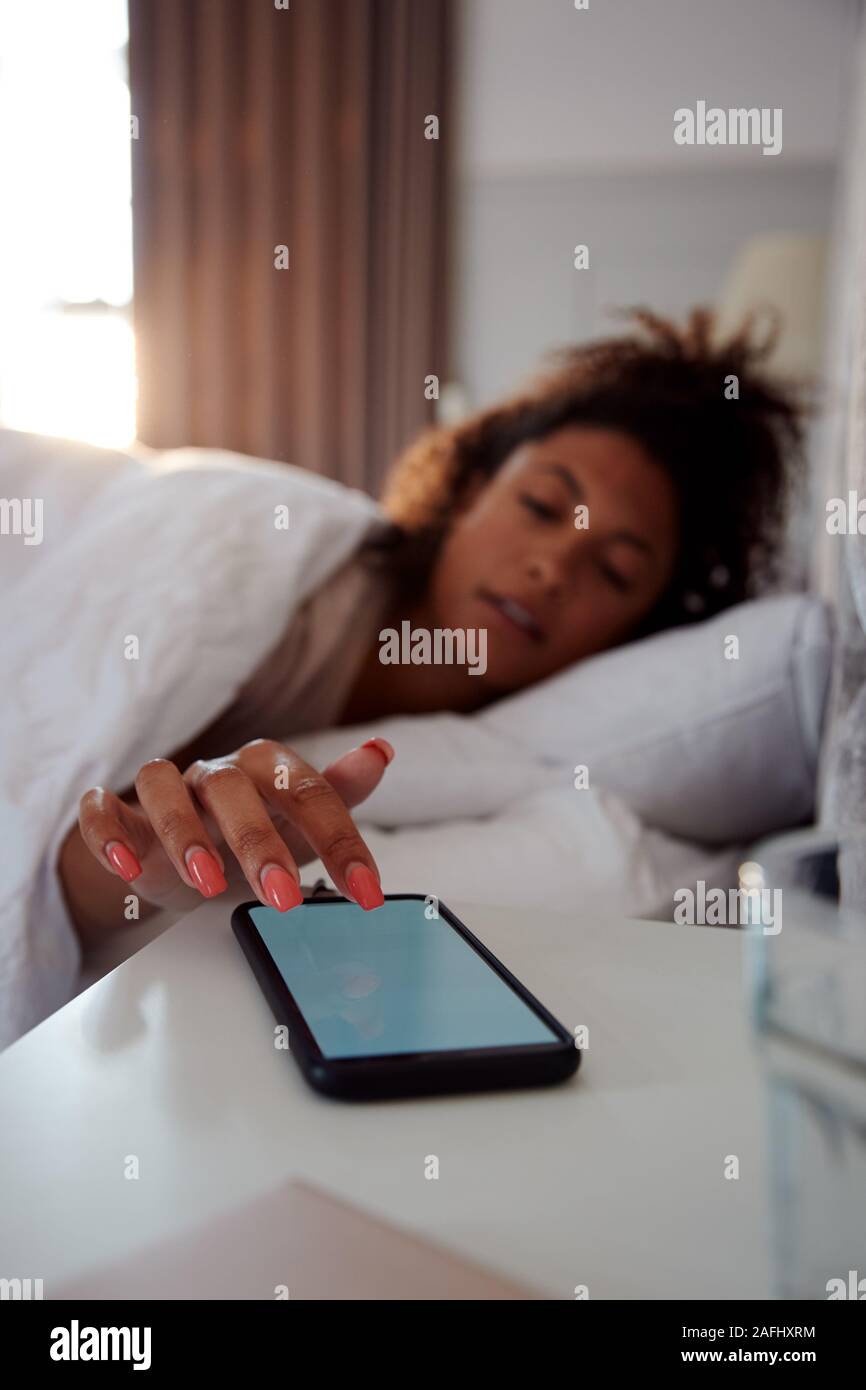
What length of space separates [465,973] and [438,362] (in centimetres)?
254

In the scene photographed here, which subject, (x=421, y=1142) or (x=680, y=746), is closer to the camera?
(x=421, y=1142)

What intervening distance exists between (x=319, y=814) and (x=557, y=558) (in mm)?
686

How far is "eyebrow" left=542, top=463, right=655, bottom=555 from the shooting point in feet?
3.74

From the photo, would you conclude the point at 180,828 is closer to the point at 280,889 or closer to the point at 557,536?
the point at 280,889

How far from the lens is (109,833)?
0.49 meters

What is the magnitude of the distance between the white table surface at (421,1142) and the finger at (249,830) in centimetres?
4

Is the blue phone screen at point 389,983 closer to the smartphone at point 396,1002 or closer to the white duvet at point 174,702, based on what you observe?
the smartphone at point 396,1002

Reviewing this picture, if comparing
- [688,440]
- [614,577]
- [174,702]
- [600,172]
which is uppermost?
[600,172]

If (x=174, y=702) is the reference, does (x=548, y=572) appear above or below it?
above

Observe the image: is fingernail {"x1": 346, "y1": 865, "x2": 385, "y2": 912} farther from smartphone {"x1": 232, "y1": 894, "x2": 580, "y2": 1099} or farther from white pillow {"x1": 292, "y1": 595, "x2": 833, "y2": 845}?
white pillow {"x1": 292, "y1": 595, "x2": 833, "y2": 845}

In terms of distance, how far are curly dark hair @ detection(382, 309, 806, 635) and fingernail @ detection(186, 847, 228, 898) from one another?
2.41 feet

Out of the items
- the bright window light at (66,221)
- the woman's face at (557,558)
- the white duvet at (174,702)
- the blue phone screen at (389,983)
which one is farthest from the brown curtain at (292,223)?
the blue phone screen at (389,983)

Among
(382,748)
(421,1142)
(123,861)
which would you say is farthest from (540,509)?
(421,1142)

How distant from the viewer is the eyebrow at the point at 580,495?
1.14 meters
